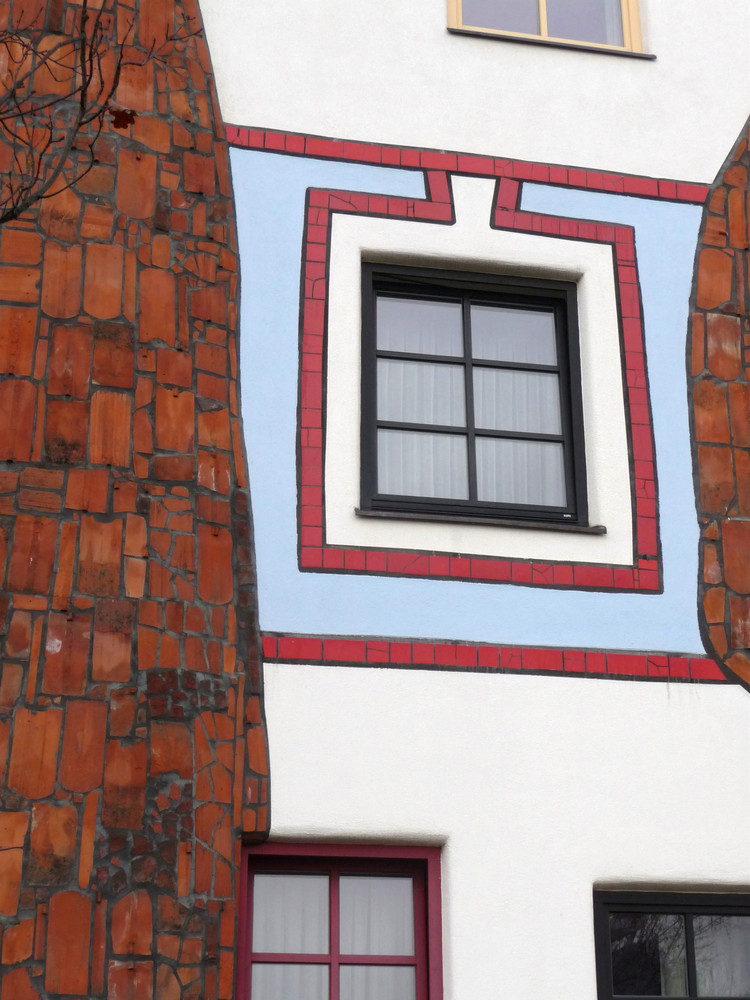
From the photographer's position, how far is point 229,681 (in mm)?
6770

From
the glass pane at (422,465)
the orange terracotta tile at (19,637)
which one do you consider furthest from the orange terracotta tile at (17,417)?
the glass pane at (422,465)

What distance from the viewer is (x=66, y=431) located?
6855 mm

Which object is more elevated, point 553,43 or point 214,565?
point 553,43

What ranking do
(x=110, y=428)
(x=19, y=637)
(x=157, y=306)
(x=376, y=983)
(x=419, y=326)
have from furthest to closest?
(x=419, y=326), (x=157, y=306), (x=110, y=428), (x=376, y=983), (x=19, y=637)

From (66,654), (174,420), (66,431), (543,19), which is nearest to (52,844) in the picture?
(66,654)

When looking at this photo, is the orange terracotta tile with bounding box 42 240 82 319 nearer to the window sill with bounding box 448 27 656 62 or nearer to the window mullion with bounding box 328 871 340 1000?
the window sill with bounding box 448 27 656 62

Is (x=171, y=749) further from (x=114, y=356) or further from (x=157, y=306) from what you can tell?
(x=157, y=306)

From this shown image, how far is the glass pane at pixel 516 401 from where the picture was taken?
7.92 meters

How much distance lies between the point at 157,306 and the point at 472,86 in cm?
234

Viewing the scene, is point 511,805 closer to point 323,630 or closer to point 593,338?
point 323,630

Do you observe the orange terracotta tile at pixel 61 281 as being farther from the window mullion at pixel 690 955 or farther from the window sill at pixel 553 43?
the window mullion at pixel 690 955

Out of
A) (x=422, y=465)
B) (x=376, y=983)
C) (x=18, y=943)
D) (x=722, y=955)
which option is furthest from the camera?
(x=422, y=465)

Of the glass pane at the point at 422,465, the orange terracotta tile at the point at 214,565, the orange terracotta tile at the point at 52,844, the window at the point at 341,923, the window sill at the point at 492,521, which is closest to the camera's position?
the orange terracotta tile at the point at 52,844

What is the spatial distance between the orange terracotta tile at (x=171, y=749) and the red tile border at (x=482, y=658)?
58cm
